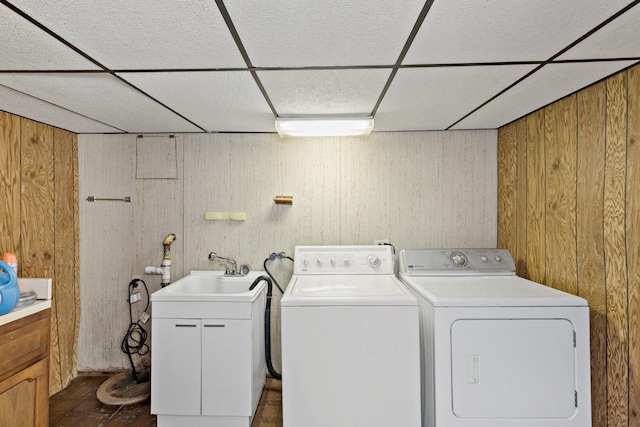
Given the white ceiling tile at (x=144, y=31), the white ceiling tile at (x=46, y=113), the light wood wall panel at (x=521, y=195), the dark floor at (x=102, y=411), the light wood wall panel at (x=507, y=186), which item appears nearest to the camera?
the white ceiling tile at (x=144, y=31)

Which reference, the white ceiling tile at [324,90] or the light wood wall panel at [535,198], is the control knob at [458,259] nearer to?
the light wood wall panel at [535,198]

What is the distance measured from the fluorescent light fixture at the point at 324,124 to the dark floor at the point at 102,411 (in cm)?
196

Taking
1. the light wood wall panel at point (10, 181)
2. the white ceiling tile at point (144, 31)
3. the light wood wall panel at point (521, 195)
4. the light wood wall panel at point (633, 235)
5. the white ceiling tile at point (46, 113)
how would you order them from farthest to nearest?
the light wood wall panel at point (521, 195) < the light wood wall panel at point (10, 181) < the white ceiling tile at point (46, 113) < the light wood wall panel at point (633, 235) < the white ceiling tile at point (144, 31)

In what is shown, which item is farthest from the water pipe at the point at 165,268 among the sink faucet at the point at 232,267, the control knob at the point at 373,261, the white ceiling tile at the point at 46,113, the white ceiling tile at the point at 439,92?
the white ceiling tile at the point at 439,92

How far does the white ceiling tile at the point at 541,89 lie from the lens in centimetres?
153

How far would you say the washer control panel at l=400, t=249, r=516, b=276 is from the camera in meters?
2.31

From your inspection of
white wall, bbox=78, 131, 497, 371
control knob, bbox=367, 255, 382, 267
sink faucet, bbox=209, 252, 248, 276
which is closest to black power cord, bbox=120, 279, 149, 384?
white wall, bbox=78, 131, 497, 371

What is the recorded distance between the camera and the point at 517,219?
239 centimetres

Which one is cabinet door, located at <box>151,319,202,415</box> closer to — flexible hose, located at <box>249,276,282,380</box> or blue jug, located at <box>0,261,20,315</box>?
flexible hose, located at <box>249,276,282,380</box>

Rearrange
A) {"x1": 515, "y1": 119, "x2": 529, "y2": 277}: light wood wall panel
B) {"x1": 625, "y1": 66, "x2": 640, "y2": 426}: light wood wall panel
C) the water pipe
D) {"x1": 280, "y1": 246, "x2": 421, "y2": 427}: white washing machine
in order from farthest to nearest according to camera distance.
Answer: the water pipe
{"x1": 515, "y1": 119, "x2": 529, "y2": 277}: light wood wall panel
{"x1": 280, "y1": 246, "x2": 421, "y2": 427}: white washing machine
{"x1": 625, "y1": 66, "x2": 640, "y2": 426}: light wood wall panel

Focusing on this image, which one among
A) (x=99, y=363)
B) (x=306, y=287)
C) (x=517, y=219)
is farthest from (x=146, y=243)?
(x=517, y=219)

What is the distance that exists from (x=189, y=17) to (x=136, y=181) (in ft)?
6.54

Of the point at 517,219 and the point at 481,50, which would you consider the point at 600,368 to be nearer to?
the point at 517,219

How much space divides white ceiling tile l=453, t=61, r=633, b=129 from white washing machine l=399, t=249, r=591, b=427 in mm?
1108
